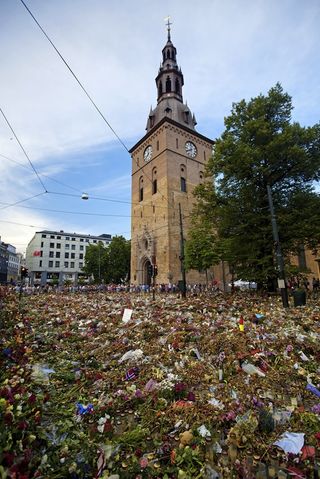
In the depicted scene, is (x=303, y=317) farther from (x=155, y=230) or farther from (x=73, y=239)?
(x=73, y=239)

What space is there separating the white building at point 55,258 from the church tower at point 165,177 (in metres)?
35.0

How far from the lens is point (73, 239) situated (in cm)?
7531

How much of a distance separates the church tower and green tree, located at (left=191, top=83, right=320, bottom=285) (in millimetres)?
14877

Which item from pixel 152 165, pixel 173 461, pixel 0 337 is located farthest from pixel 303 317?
pixel 152 165

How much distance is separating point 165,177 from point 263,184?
60.4ft

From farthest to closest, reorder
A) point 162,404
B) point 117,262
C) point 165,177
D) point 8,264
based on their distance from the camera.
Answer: point 8,264 < point 117,262 < point 165,177 < point 162,404

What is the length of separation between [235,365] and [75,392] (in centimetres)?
283

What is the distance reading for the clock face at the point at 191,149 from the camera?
36188 mm

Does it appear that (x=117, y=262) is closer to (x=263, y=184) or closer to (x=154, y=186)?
(x=154, y=186)

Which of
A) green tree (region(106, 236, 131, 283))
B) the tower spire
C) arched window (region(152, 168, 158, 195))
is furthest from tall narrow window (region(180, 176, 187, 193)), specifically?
green tree (region(106, 236, 131, 283))

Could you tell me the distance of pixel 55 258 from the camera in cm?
7038

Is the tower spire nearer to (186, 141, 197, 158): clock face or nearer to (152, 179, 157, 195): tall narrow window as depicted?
(186, 141, 197, 158): clock face

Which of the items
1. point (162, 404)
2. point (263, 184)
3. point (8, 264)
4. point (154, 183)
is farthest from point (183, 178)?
point (8, 264)

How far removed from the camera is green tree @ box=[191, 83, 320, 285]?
14023 millimetres
